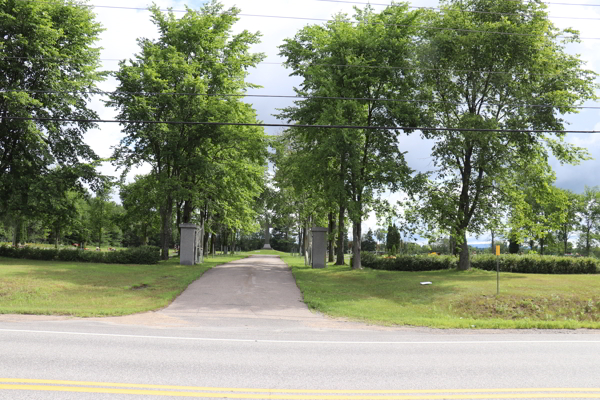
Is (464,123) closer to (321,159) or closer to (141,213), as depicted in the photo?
(321,159)

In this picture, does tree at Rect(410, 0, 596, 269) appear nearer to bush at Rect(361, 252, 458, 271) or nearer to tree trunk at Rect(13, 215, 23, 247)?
bush at Rect(361, 252, 458, 271)

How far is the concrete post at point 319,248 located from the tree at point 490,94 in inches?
268

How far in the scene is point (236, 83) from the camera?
31.5m

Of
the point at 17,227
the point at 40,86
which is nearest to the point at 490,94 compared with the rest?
the point at 40,86

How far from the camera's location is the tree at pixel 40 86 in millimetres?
26125

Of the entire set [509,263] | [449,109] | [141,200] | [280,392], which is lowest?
[509,263]

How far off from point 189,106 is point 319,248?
13.1 metres

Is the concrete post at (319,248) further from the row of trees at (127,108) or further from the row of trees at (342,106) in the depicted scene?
the row of trees at (127,108)

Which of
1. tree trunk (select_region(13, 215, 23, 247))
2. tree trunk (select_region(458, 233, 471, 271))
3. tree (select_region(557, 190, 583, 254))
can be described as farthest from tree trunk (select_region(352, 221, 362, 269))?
tree (select_region(557, 190, 583, 254))

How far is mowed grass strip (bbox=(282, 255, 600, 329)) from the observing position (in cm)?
1213

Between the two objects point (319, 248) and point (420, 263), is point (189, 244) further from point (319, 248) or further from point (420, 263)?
point (420, 263)

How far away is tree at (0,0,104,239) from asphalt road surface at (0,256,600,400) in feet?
66.7

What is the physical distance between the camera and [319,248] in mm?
28266

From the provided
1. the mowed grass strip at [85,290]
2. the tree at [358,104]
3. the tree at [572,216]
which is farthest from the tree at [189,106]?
the tree at [572,216]
